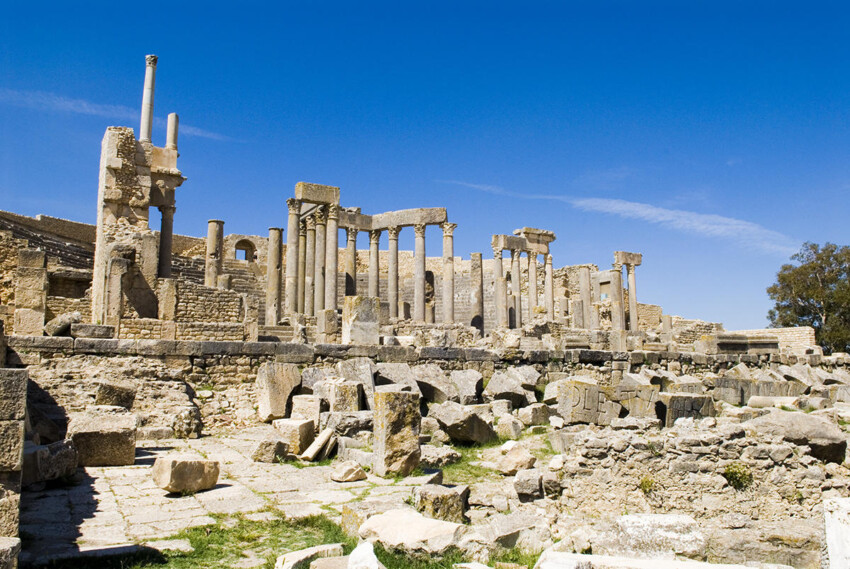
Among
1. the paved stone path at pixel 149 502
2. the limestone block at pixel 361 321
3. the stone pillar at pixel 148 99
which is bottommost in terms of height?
the paved stone path at pixel 149 502

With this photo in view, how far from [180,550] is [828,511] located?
4374 mm

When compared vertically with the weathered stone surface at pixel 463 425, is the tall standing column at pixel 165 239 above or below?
above

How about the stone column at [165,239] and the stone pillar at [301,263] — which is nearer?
the stone column at [165,239]

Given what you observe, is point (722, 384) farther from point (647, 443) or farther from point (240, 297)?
point (240, 297)

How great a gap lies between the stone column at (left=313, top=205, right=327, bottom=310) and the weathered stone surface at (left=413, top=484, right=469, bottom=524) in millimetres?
20329

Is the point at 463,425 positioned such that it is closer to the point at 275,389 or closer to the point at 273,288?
the point at 275,389

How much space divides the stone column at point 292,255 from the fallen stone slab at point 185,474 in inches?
713

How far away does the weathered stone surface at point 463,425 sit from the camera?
976cm

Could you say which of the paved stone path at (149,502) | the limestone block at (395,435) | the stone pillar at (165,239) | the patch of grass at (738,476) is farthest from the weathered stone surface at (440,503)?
the stone pillar at (165,239)

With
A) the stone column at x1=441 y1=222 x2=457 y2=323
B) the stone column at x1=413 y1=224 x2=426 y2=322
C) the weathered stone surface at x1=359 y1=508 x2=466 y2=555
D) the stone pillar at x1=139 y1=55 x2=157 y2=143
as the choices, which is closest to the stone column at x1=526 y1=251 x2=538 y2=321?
the stone column at x1=441 y1=222 x2=457 y2=323

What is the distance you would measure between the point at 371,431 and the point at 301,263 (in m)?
17.8

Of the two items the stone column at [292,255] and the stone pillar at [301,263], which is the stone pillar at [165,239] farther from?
the stone pillar at [301,263]

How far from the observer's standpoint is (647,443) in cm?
657

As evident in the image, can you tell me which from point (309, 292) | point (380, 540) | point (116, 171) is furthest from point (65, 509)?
point (309, 292)
